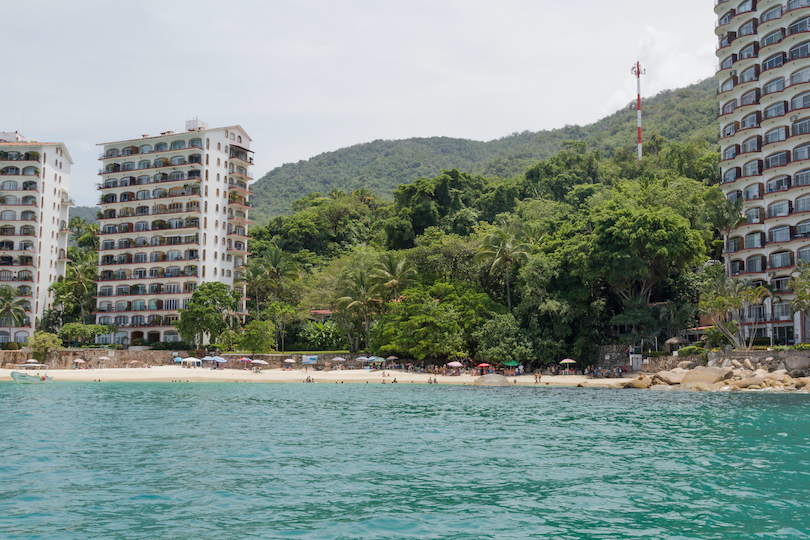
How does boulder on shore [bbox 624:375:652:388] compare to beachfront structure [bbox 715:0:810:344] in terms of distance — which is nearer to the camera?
boulder on shore [bbox 624:375:652:388]

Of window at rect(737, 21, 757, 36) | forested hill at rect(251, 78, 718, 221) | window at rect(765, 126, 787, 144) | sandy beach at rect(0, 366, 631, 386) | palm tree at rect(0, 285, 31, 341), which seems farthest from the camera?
forested hill at rect(251, 78, 718, 221)

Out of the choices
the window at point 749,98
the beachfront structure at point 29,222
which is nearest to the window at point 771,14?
the window at point 749,98

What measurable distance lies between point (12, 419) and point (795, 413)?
37.4 meters

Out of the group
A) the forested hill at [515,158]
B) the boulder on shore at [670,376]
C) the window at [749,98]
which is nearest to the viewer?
the boulder on shore at [670,376]

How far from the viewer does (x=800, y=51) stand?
61750 millimetres

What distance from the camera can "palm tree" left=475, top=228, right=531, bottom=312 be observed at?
213 ft

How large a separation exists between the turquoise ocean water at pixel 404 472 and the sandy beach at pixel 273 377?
68.4 feet

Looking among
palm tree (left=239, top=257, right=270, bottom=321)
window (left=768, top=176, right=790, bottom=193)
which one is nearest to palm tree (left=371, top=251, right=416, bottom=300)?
palm tree (left=239, top=257, right=270, bottom=321)

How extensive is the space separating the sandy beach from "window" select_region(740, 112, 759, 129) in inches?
1215

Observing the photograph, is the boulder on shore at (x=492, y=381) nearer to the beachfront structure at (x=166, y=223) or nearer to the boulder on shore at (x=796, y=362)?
the boulder on shore at (x=796, y=362)

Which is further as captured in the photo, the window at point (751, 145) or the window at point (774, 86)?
the window at point (751, 145)

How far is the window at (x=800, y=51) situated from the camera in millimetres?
61031

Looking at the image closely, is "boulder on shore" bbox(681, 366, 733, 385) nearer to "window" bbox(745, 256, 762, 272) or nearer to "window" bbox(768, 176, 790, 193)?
"window" bbox(745, 256, 762, 272)

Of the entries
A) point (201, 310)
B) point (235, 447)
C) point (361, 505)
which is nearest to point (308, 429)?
point (235, 447)
